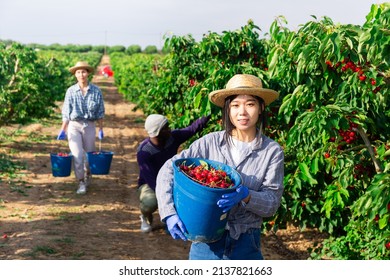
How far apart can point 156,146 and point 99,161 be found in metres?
2.11

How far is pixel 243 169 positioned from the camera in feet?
8.89

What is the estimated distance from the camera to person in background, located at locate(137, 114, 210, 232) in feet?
17.0

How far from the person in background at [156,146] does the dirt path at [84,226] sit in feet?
1.69

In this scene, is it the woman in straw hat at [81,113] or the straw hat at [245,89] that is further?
the woman in straw hat at [81,113]

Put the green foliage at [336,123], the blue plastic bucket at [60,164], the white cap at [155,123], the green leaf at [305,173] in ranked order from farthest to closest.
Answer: the blue plastic bucket at [60,164], the white cap at [155,123], the green leaf at [305,173], the green foliage at [336,123]

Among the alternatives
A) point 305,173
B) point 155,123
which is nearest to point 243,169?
point 305,173

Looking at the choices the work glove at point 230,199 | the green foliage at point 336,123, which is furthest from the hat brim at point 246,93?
the green foliage at point 336,123

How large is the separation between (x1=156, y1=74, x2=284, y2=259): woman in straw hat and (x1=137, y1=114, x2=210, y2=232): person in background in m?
2.38

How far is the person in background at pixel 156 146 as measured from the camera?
5.17m

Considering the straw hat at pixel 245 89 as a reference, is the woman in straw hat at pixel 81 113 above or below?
below

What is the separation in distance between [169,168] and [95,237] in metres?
3.23

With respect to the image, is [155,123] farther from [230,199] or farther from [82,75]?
[230,199]

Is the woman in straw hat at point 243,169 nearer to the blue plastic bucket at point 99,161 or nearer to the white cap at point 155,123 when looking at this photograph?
the white cap at point 155,123
